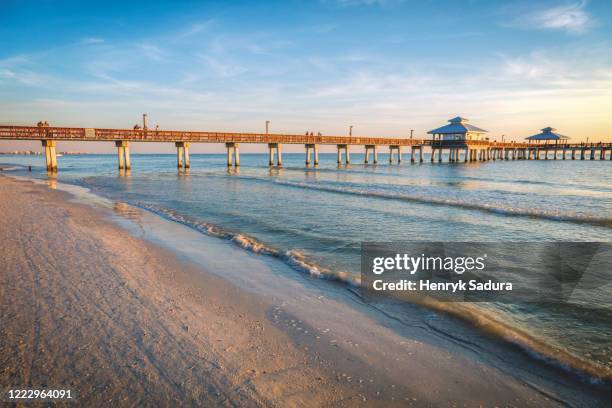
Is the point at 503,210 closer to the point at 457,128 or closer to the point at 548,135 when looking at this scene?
the point at 457,128

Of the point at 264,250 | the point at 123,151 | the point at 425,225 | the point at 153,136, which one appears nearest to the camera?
the point at 264,250

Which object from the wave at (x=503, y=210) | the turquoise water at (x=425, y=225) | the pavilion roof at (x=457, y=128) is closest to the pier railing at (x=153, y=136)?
the turquoise water at (x=425, y=225)

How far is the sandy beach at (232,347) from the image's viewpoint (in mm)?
3285

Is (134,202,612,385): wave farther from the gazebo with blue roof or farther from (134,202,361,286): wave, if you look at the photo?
the gazebo with blue roof

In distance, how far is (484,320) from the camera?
502 cm

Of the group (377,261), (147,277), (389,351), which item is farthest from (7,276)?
(377,261)

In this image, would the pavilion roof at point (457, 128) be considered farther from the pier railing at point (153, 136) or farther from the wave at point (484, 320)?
the wave at point (484, 320)

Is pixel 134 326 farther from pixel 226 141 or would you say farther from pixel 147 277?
pixel 226 141

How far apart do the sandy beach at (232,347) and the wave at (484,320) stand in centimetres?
19

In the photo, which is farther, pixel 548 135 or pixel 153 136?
pixel 548 135

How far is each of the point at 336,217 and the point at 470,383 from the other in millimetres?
9811

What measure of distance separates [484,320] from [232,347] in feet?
12.0

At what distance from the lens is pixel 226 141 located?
1639 inches

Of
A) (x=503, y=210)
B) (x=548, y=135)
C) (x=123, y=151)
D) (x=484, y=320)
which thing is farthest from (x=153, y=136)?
(x=548, y=135)
